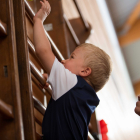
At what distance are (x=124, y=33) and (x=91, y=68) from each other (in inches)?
170

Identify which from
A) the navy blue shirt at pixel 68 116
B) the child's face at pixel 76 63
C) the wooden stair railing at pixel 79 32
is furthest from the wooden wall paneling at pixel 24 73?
the wooden stair railing at pixel 79 32

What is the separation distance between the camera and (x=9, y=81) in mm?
726

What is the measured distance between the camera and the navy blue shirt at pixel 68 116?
0.86m

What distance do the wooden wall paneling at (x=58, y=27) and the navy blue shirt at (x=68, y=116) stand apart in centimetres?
85

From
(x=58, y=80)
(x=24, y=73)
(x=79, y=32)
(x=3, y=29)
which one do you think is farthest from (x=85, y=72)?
(x=79, y=32)

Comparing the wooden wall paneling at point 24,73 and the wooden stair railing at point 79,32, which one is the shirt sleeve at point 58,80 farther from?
the wooden stair railing at point 79,32

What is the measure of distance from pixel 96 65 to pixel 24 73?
35 cm

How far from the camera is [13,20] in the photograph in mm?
818

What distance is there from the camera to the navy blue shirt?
33.7 inches

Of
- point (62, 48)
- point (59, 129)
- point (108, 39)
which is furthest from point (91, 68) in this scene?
point (108, 39)

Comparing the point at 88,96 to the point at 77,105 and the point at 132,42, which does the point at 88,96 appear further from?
the point at 132,42

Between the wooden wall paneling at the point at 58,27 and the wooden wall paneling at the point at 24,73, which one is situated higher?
the wooden wall paneling at the point at 58,27

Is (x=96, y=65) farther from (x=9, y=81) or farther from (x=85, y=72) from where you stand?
(x=9, y=81)

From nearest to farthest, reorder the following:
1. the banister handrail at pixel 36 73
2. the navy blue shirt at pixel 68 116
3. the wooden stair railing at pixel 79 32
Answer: the navy blue shirt at pixel 68 116 → the banister handrail at pixel 36 73 → the wooden stair railing at pixel 79 32
